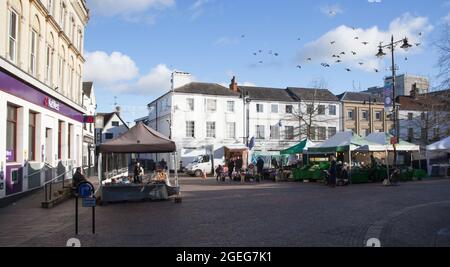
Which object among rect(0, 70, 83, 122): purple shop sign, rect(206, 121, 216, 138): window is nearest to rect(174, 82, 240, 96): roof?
rect(206, 121, 216, 138): window

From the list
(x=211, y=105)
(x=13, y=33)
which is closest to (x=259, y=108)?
(x=211, y=105)

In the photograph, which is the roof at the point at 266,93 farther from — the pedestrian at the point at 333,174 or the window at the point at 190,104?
the pedestrian at the point at 333,174

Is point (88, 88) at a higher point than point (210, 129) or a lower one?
higher

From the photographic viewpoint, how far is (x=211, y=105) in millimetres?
54812

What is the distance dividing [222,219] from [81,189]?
160 inches

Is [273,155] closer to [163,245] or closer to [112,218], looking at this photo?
[112,218]

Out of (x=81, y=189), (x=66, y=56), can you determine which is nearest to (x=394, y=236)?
(x=81, y=189)

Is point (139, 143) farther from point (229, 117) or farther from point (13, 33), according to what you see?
point (229, 117)

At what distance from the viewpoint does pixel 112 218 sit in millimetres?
12773

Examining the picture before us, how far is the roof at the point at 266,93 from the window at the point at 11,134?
40658 millimetres

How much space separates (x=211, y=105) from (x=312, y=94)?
15.2m

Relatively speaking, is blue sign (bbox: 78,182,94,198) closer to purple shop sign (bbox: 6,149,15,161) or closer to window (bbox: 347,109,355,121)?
purple shop sign (bbox: 6,149,15,161)

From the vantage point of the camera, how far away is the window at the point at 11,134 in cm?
1689

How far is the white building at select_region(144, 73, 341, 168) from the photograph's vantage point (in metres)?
53.5
